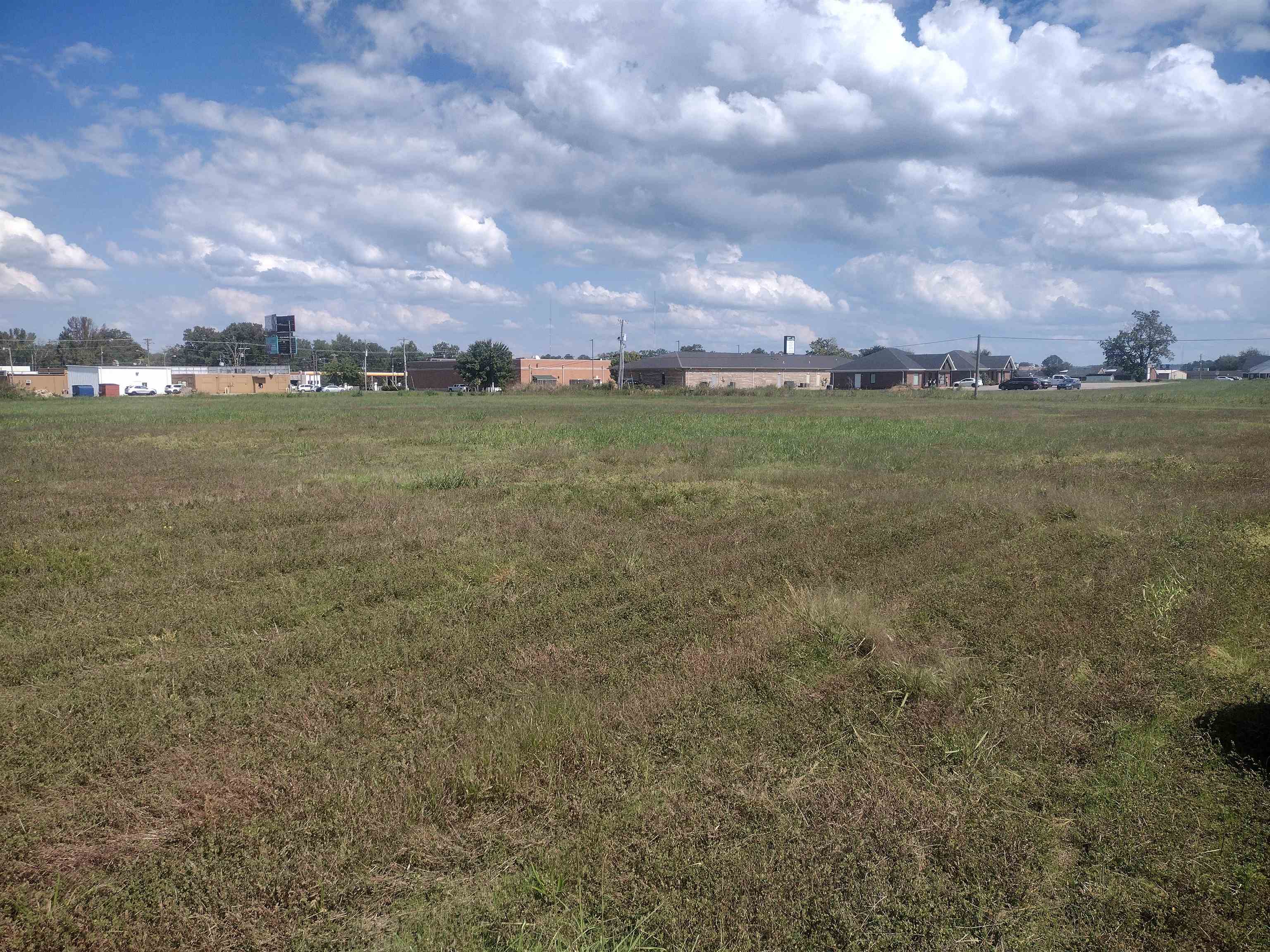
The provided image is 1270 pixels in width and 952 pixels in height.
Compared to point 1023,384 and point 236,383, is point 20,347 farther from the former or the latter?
point 1023,384

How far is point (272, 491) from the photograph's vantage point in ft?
53.4

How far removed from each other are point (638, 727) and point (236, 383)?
119 m

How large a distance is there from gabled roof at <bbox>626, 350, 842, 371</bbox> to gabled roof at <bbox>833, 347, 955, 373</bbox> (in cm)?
375

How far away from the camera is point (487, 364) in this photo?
97750mm

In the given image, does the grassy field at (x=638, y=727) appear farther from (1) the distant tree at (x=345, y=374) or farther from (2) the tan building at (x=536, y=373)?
(1) the distant tree at (x=345, y=374)

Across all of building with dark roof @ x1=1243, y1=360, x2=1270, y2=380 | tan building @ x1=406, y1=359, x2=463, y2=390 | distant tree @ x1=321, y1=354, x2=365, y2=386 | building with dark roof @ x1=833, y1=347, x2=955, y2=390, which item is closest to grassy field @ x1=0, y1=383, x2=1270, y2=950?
building with dark roof @ x1=833, y1=347, x2=955, y2=390

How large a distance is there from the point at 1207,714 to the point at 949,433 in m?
25.7

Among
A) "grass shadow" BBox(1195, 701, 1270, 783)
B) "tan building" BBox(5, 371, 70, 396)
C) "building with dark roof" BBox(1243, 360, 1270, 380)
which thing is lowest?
"grass shadow" BBox(1195, 701, 1270, 783)

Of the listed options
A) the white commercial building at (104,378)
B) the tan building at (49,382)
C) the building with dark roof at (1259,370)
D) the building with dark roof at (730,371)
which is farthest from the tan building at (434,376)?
the building with dark roof at (1259,370)

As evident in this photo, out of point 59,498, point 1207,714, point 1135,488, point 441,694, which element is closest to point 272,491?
point 59,498

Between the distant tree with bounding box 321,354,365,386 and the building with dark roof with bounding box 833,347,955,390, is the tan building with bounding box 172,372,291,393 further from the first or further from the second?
the building with dark roof with bounding box 833,347,955,390

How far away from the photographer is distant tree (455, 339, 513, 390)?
9744 centimetres

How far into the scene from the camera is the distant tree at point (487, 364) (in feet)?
320

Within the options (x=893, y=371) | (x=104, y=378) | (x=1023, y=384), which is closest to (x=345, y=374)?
(x=104, y=378)
